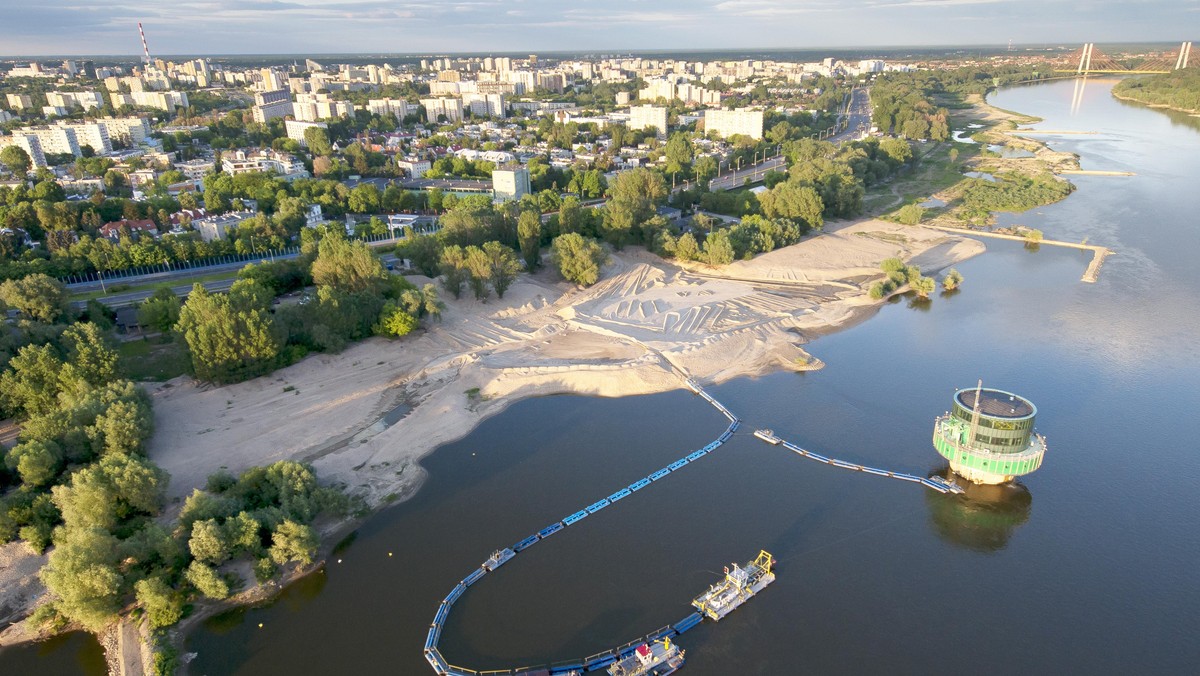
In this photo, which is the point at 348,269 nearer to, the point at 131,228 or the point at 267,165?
the point at 131,228

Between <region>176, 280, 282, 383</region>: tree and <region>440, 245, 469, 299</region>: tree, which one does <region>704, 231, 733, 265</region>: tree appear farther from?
<region>176, 280, 282, 383</region>: tree

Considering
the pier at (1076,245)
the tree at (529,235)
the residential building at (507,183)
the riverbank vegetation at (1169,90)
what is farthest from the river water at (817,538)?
the riverbank vegetation at (1169,90)

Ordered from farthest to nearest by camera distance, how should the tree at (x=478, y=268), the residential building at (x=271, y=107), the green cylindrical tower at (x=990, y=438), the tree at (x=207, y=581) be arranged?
the residential building at (x=271, y=107), the tree at (x=478, y=268), the green cylindrical tower at (x=990, y=438), the tree at (x=207, y=581)

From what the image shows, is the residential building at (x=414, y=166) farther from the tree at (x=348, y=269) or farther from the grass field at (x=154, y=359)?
the grass field at (x=154, y=359)

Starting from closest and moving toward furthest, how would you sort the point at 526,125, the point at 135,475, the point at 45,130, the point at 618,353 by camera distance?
the point at 135,475 → the point at 618,353 → the point at 45,130 → the point at 526,125

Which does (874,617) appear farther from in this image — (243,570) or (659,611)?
(243,570)

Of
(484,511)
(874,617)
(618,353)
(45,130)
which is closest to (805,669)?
(874,617)
